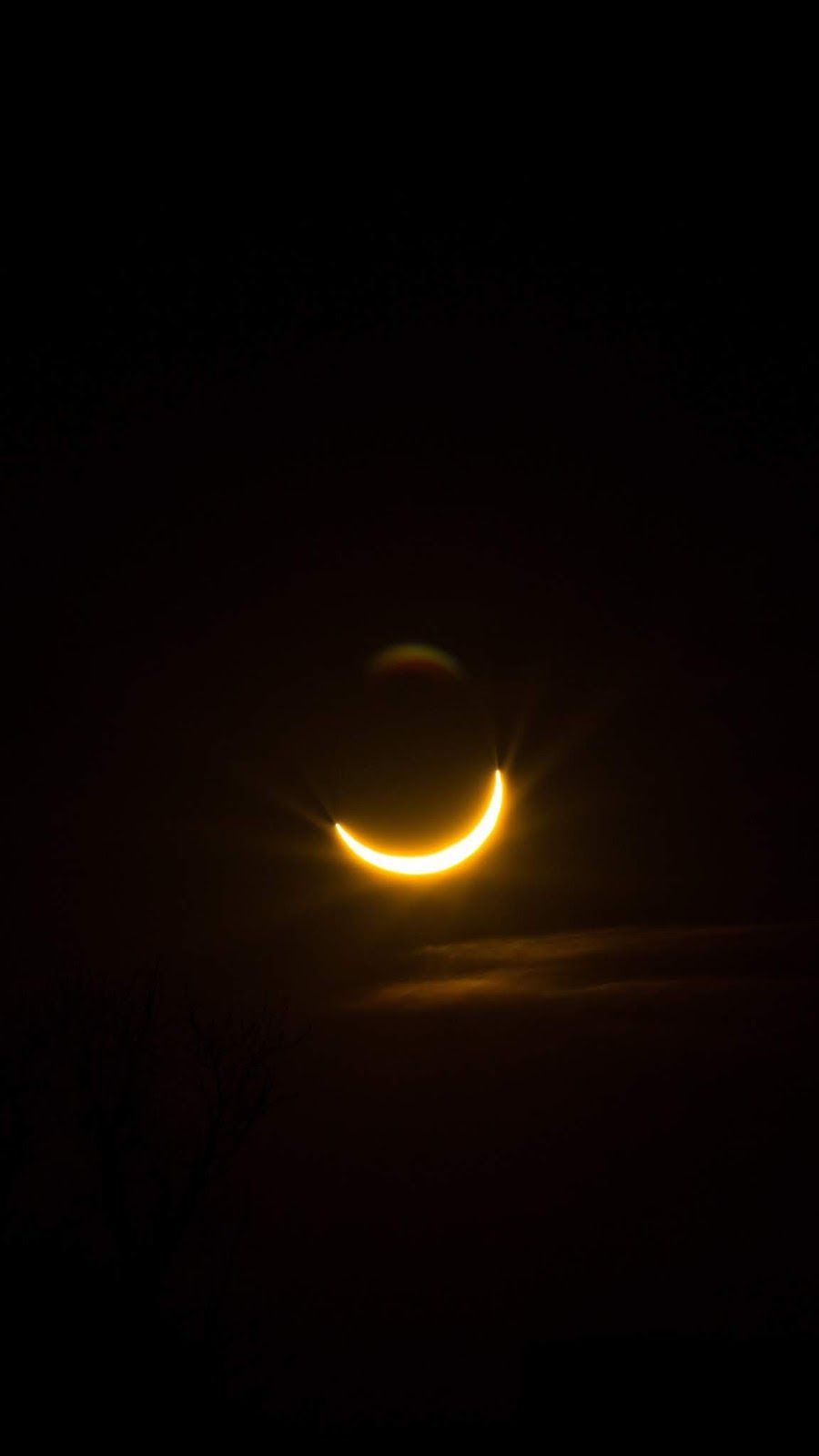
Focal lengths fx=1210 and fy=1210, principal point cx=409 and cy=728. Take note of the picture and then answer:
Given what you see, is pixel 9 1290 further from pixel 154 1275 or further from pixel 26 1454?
pixel 26 1454

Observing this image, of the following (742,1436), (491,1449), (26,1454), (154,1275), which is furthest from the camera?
(491,1449)

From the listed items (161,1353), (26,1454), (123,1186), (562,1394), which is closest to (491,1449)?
(562,1394)

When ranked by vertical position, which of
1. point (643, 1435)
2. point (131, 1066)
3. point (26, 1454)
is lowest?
point (26, 1454)

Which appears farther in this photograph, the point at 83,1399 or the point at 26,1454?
the point at 83,1399

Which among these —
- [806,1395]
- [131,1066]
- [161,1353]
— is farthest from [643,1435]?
[131,1066]

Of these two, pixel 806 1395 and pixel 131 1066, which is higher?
pixel 131 1066

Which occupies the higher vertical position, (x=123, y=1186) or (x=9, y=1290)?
(x=123, y=1186)

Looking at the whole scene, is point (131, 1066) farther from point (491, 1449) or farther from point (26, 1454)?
point (491, 1449)

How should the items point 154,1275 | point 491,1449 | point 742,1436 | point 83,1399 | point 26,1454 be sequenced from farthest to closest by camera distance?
point 491,1449
point 154,1275
point 83,1399
point 742,1436
point 26,1454

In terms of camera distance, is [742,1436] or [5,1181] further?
[5,1181]
